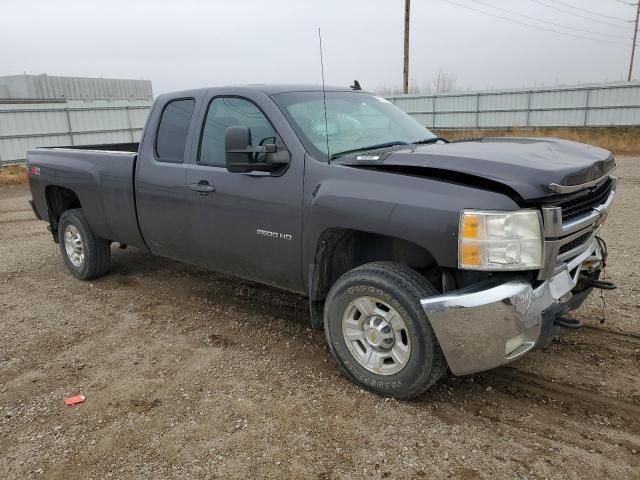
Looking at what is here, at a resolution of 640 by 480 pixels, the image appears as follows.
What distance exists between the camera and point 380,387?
3.22m

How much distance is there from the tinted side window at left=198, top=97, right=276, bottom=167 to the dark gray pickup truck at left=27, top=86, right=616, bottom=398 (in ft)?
0.04

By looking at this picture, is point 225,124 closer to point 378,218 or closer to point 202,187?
point 202,187

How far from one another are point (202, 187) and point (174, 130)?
2.46 feet

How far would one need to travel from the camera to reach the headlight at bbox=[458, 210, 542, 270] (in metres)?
2.65

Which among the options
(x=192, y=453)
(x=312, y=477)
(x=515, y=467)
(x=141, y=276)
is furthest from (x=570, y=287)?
(x=141, y=276)

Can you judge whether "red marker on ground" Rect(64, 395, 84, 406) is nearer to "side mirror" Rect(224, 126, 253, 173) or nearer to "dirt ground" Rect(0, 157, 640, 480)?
"dirt ground" Rect(0, 157, 640, 480)

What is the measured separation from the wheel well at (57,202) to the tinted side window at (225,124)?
8.33ft

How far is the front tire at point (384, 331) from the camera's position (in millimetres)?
2949

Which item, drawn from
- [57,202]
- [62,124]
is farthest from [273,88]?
[62,124]

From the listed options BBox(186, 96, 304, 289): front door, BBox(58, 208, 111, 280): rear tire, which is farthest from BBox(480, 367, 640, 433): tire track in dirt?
BBox(58, 208, 111, 280): rear tire

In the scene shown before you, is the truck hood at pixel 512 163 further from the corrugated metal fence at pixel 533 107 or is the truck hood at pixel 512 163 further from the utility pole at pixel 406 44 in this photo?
the utility pole at pixel 406 44

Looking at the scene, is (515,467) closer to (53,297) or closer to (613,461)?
(613,461)

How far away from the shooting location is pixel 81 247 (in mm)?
5789

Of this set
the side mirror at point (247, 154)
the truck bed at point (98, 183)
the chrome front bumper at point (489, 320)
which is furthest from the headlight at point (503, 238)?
the truck bed at point (98, 183)
